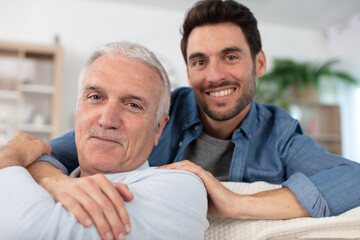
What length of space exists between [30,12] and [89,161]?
4.29m

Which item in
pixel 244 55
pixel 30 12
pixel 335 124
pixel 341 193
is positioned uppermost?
pixel 30 12

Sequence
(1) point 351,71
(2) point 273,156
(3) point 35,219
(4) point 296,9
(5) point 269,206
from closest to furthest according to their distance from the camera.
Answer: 1. (3) point 35,219
2. (5) point 269,206
3. (2) point 273,156
4. (4) point 296,9
5. (1) point 351,71

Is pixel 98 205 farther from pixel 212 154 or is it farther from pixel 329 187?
pixel 212 154

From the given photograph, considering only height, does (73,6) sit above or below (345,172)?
above

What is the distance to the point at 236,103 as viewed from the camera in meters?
1.65

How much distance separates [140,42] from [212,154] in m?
3.64

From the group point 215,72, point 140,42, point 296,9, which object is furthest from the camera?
point 296,9

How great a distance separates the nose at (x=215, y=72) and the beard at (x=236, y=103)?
0.09 feet

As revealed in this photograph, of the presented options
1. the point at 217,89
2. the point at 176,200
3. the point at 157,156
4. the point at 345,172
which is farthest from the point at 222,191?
the point at 217,89

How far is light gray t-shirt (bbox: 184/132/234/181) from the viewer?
5.18 ft

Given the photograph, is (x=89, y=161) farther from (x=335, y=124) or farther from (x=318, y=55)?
(x=318, y=55)

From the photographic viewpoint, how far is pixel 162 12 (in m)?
5.08

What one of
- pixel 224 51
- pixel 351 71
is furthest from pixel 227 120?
pixel 351 71

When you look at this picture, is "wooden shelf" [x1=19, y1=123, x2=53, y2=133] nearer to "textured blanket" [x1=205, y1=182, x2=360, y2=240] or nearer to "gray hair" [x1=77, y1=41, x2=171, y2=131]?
"gray hair" [x1=77, y1=41, x2=171, y2=131]
